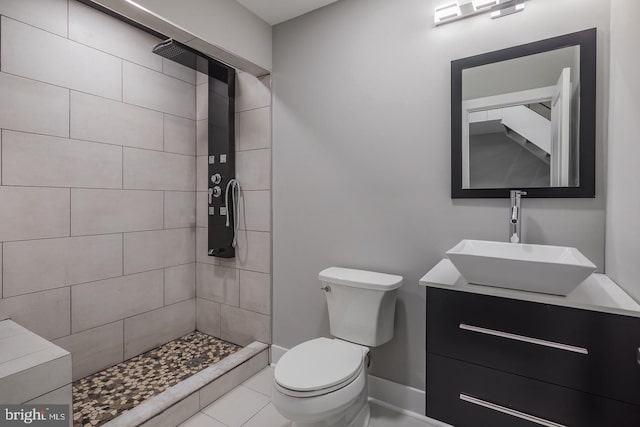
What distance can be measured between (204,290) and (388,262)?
173 centimetres

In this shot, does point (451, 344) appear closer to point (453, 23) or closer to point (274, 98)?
point (453, 23)

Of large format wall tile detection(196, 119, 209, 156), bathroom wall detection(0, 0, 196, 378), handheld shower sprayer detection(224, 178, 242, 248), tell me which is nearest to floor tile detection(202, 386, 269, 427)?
bathroom wall detection(0, 0, 196, 378)

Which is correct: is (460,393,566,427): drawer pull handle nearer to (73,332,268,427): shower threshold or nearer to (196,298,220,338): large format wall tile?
(73,332,268,427): shower threshold

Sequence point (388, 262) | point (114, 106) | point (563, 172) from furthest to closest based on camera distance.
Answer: point (114, 106), point (388, 262), point (563, 172)

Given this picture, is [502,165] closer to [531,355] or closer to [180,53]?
[531,355]

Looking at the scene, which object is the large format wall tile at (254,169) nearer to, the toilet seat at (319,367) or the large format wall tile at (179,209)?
the large format wall tile at (179,209)

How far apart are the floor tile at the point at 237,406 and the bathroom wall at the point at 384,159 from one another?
0.43 meters

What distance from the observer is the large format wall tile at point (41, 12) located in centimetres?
189

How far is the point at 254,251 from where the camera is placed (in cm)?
255

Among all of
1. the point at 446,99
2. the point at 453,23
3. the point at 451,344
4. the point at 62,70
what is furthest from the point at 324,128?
the point at 62,70

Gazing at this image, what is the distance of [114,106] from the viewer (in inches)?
93.7

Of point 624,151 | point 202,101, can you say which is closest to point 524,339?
point 624,151

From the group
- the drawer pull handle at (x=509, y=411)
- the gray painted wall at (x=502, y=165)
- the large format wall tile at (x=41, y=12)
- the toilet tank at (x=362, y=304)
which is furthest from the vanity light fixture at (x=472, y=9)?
the large format wall tile at (x=41, y=12)

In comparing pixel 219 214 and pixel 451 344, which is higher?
pixel 219 214
